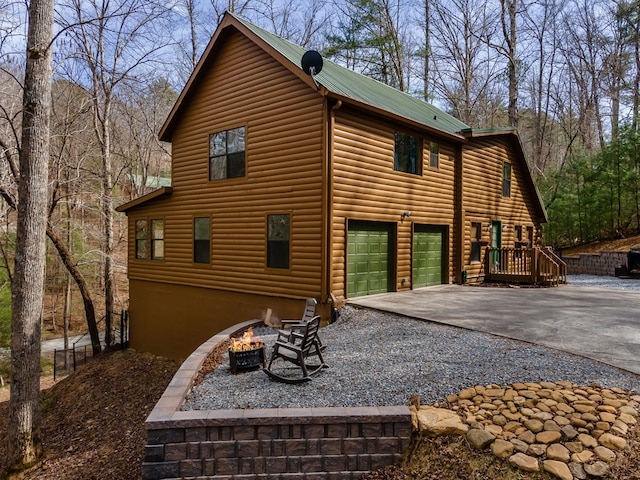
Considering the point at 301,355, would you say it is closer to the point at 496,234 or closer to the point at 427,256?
the point at 427,256

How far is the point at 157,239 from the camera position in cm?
1283

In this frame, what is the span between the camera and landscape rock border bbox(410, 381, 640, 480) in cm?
332

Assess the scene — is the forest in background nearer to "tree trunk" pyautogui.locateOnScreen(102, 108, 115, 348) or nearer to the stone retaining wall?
"tree trunk" pyautogui.locateOnScreen(102, 108, 115, 348)

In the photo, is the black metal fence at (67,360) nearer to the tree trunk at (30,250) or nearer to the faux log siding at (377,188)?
the tree trunk at (30,250)

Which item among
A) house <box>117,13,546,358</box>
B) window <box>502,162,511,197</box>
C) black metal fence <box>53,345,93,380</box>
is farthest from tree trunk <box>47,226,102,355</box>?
window <box>502,162,511,197</box>

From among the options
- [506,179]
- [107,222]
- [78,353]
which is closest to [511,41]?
[506,179]

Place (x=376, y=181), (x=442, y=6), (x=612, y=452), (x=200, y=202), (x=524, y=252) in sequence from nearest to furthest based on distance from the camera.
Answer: (x=612, y=452)
(x=376, y=181)
(x=200, y=202)
(x=524, y=252)
(x=442, y=6)

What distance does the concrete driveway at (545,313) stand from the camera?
5.84m

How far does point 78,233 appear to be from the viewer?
22172 millimetres

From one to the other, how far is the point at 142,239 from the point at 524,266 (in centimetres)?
1214

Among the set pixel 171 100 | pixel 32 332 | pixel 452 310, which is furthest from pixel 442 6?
pixel 32 332

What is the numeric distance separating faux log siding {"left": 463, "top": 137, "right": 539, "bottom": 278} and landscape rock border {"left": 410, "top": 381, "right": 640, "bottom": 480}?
28.5 feet

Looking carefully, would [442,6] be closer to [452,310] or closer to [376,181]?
[376,181]

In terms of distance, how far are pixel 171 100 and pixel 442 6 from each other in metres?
16.3
